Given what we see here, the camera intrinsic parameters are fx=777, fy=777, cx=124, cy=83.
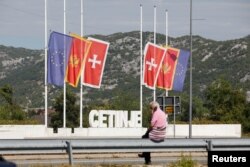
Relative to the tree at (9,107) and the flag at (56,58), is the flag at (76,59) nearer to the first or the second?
the flag at (56,58)

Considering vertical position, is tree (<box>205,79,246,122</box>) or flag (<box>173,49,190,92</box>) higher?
flag (<box>173,49,190,92</box>)

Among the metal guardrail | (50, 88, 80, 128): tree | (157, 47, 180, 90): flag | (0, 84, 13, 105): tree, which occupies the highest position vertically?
(157, 47, 180, 90): flag

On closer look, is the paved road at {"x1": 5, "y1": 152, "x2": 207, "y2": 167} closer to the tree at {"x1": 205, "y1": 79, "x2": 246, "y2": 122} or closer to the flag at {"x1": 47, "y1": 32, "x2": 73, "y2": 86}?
the flag at {"x1": 47, "y1": 32, "x2": 73, "y2": 86}

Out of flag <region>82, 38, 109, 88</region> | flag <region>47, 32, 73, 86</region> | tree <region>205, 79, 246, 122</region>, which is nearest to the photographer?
flag <region>47, 32, 73, 86</region>

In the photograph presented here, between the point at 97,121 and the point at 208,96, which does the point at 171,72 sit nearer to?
the point at 97,121

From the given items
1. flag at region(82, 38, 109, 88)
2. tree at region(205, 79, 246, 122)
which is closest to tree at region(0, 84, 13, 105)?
tree at region(205, 79, 246, 122)

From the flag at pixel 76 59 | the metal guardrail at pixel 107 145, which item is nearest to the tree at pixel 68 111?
the flag at pixel 76 59

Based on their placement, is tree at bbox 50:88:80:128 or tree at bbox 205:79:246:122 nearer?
tree at bbox 205:79:246:122

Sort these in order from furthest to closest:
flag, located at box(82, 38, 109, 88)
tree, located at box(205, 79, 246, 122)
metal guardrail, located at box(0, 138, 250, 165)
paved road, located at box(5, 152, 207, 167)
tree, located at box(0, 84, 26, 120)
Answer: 1. tree, located at box(0, 84, 26, 120)
2. tree, located at box(205, 79, 246, 122)
3. flag, located at box(82, 38, 109, 88)
4. paved road, located at box(5, 152, 207, 167)
5. metal guardrail, located at box(0, 138, 250, 165)

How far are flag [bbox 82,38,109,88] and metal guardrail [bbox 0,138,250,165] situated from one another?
28.6m

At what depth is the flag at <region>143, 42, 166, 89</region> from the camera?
49.9m

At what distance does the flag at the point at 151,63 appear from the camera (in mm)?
49938

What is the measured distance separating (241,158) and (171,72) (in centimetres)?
3822

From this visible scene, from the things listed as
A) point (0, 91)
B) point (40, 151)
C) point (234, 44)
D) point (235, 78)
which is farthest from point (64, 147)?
point (234, 44)
